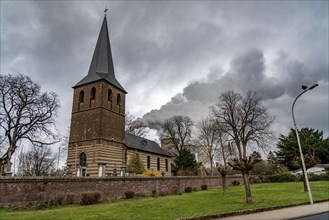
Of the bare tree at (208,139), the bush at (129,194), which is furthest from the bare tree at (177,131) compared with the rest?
the bush at (129,194)

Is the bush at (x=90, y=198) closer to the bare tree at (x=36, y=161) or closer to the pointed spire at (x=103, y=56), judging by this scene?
the pointed spire at (x=103, y=56)

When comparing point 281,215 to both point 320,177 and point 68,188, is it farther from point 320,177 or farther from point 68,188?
point 320,177

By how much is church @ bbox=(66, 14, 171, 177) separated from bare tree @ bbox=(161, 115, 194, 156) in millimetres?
16303

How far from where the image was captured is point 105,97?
2997 cm

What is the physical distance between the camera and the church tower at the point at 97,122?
27438 mm

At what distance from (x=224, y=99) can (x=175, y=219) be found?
33.3 meters

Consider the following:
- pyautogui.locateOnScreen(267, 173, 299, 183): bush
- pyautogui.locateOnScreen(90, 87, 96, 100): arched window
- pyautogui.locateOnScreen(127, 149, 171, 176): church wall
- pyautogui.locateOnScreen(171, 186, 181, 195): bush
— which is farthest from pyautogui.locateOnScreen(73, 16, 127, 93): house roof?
pyautogui.locateOnScreen(267, 173, 299, 183): bush

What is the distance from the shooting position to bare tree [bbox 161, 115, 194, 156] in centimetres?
5016

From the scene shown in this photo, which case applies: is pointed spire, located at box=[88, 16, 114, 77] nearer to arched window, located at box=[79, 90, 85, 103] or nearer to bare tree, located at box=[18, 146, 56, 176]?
arched window, located at box=[79, 90, 85, 103]

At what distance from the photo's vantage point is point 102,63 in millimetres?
33156

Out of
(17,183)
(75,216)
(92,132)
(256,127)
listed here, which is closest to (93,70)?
(92,132)

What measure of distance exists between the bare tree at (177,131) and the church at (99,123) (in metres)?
16.3

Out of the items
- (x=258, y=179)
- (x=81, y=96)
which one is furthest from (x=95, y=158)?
(x=258, y=179)

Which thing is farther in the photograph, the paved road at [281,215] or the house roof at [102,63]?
the house roof at [102,63]
